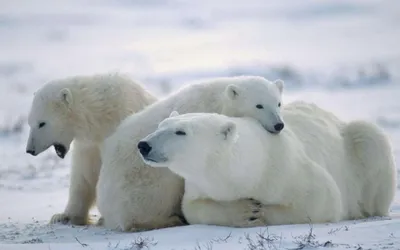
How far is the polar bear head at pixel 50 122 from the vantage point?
7.27 m

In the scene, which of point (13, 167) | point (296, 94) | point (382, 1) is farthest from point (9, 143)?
point (382, 1)

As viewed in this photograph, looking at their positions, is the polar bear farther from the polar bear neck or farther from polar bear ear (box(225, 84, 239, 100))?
the polar bear neck

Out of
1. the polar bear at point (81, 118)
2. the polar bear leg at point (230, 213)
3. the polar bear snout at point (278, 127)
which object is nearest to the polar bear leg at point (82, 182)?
the polar bear at point (81, 118)

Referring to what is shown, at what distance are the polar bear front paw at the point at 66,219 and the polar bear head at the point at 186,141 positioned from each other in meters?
2.20

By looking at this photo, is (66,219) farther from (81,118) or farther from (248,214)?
(248,214)

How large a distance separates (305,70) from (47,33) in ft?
29.6

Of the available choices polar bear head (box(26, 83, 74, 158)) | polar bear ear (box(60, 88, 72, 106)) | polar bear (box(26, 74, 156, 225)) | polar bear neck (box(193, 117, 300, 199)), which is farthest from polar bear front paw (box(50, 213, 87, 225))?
polar bear neck (box(193, 117, 300, 199))

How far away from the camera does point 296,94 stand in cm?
1591

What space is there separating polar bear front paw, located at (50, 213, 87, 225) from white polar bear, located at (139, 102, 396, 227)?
1.79m

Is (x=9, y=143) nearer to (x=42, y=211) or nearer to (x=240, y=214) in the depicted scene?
(x=42, y=211)

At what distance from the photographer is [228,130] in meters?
5.51

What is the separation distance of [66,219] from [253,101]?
7.18ft

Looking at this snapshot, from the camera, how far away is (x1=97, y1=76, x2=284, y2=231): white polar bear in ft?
20.9

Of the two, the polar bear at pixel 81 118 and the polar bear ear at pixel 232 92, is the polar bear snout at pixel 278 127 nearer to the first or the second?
the polar bear ear at pixel 232 92
